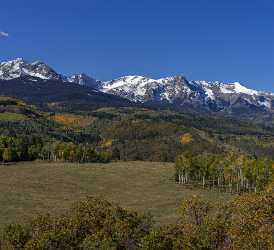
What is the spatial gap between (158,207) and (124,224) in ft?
320

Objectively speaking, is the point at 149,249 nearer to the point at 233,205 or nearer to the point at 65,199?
the point at 233,205

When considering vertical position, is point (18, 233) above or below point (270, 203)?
below

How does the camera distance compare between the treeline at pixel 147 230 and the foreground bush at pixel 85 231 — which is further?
the foreground bush at pixel 85 231

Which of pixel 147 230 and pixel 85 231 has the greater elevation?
pixel 85 231

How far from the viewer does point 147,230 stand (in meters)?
72.1

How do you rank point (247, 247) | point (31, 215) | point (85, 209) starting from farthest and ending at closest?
1. point (31, 215)
2. point (85, 209)
3. point (247, 247)

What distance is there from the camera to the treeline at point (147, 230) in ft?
197

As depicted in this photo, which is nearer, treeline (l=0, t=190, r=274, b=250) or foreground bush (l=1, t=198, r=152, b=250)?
treeline (l=0, t=190, r=274, b=250)

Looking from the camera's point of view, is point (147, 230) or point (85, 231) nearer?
point (85, 231)

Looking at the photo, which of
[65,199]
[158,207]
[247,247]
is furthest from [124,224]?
[65,199]

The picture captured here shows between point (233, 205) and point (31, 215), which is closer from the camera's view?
point (233, 205)

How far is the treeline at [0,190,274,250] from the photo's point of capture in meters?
60.2

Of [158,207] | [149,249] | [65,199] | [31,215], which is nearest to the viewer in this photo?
[149,249]

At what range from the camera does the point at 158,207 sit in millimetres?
160875
